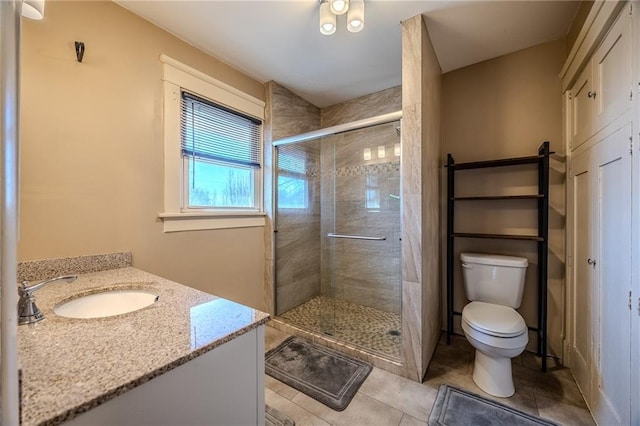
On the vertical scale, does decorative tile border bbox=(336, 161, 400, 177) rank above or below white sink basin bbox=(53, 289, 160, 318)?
above

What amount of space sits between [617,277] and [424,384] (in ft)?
3.85

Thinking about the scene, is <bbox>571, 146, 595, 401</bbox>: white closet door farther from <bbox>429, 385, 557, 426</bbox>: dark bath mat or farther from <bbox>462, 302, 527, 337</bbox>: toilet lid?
<bbox>429, 385, 557, 426</bbox>: dark bath mat

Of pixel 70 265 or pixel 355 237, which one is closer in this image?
pixel 70 265

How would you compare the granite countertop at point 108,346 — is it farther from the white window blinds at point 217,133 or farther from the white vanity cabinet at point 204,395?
the white window blinds at point 217,133

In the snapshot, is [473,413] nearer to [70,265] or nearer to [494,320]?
[494,320]

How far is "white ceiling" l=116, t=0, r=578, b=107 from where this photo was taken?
155 cm

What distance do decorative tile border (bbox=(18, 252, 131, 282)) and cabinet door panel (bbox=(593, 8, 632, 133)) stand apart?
8.89 ft

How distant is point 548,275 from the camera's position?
191 cm

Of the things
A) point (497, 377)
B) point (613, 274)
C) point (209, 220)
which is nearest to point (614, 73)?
point (613, 274)

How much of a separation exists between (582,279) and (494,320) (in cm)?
60

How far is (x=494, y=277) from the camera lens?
190cm

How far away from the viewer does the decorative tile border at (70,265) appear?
1.24 metres

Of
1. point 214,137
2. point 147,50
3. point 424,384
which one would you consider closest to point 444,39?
point 214,137

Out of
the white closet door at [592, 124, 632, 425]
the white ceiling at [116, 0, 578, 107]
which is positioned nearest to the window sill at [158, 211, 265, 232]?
the white ceiling at [116, 0, 578, 107]
